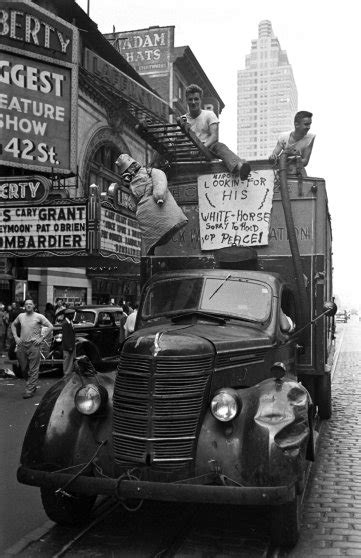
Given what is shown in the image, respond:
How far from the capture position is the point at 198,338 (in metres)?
4.74

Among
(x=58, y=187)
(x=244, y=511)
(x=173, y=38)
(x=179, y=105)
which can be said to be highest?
(x=173, y=38)

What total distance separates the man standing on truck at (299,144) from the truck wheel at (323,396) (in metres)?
2.90

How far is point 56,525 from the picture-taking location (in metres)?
4.95

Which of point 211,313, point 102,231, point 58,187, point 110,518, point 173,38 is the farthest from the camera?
point 173,38

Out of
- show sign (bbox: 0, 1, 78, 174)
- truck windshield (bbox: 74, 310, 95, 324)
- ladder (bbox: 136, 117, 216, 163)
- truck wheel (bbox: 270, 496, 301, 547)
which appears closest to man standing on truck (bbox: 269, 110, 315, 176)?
ladder (bbox: 136, 117, 216, 163)

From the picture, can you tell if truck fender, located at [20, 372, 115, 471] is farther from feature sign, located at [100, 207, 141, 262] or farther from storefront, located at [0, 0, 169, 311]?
feature sign, located at [100, 207, 141, 262]

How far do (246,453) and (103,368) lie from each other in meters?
2.80

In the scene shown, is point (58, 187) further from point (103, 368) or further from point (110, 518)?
point (110, 518)

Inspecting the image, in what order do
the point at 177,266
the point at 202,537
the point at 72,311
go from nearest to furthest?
the point at 202,537, the point at 177,266, the point at 72,311

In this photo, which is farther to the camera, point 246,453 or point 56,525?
point 56,525

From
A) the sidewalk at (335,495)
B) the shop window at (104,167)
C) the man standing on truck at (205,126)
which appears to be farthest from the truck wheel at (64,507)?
the shop window at (104,167)

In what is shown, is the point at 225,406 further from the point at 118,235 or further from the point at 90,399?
the point at 118,235

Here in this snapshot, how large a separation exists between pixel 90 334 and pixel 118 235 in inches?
175

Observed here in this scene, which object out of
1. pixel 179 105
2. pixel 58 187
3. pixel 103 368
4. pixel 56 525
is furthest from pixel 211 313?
pixel 179 105
